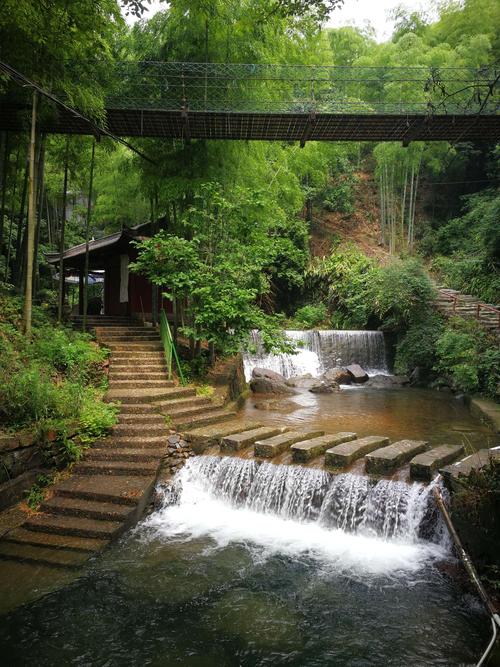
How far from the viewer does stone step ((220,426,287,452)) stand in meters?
7.27

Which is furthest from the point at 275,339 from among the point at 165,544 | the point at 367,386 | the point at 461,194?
the point at 461,194

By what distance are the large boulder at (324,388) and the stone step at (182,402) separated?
547 centimetres

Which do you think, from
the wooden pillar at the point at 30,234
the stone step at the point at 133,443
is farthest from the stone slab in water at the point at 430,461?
the wooden pillar at the point at 30,234

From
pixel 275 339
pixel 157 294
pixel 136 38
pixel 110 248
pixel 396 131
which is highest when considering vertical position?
pixel 136 38

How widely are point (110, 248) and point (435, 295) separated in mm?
11307

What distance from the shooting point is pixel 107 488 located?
6.21 metres

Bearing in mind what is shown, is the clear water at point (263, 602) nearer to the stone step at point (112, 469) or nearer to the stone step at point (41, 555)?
the stone step at point (41, 555)

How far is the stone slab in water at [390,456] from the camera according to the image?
6.24m

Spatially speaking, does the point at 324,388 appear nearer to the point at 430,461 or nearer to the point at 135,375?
the point at 135,375

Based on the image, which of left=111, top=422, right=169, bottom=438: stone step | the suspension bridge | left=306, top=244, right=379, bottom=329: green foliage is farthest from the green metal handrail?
left=306, top=244, right=379, bottom=329: green foliage

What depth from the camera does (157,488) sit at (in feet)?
22.0

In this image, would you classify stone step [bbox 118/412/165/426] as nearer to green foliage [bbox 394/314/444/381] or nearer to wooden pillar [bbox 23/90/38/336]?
wooden pillar [bbox 23/90/38/336]

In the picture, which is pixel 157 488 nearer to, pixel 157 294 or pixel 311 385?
pixel 157 294

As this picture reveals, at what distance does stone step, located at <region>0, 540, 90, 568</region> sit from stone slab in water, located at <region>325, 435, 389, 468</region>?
3.44m
